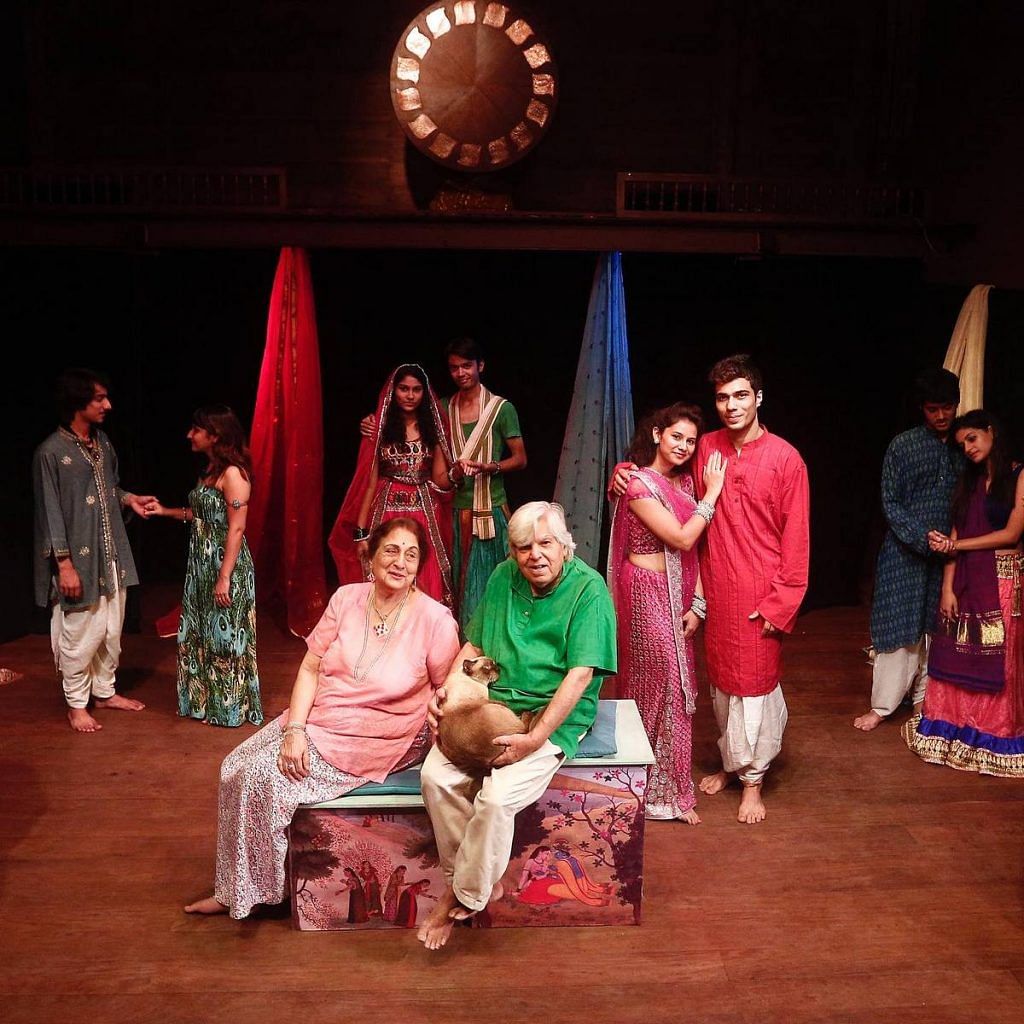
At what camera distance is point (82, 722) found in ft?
15.2

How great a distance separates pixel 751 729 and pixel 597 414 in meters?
1.74

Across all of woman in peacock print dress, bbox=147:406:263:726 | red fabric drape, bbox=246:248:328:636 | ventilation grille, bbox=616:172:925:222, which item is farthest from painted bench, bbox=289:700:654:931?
ventilation grille, bbox=616:172:925:222

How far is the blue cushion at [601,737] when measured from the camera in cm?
332

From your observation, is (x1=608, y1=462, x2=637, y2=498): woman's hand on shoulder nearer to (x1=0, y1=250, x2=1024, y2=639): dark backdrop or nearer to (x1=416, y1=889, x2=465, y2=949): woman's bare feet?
(x1=416, y1=889, x2=465, y2=949): woman's bare feet

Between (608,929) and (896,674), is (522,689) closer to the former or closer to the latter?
(608,929)

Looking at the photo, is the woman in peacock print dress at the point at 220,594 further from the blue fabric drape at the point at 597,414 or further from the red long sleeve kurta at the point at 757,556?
the red long sleeve kurta at the point at 757,556

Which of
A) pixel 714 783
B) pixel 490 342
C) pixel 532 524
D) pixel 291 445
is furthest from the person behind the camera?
pixel 490 342

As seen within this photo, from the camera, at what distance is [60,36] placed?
20.7 ft

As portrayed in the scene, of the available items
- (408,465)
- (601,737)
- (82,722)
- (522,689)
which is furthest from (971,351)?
(82,722)

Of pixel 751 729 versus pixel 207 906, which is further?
pixel 751 729

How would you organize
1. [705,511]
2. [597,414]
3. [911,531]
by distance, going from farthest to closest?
[597,414] → [911,531] → [705,511]

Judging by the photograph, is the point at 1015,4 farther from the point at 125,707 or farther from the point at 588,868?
the point at 125,707

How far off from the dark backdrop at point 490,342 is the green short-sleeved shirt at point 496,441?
123 centimetres

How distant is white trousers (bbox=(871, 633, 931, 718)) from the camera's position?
4754 millimetres
